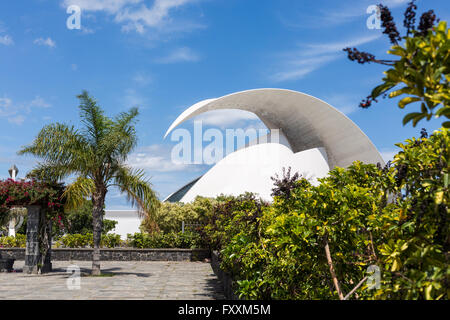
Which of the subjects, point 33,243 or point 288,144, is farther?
point 288,144

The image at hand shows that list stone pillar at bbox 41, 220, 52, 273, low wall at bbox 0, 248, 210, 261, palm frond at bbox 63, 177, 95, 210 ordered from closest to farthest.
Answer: palm frond at bbox 63, 177, 95, 210 < stone pillar at bbox 41, 220, 52, 273 < low wall at bbox 0, 248, 210, 261

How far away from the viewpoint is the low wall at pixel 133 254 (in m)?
16.8

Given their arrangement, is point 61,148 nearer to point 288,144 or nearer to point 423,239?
point 423,239

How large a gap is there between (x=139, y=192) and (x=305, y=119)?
68.8 feet

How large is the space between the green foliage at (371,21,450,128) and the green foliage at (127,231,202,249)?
15913 mm

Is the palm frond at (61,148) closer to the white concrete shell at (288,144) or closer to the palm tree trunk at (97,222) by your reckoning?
the palm tree trunk at (97,222)

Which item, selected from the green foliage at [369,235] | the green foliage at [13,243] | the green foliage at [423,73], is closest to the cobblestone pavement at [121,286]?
the green foliage at [369,235]

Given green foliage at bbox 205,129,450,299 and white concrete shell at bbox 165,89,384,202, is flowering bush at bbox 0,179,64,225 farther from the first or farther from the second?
white concrete shell at bbox 165,89,384,202

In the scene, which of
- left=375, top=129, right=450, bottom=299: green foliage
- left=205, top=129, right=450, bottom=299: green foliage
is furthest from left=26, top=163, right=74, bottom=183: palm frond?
left=375, top=129, right=450, bottom=299: green foliage

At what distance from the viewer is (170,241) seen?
1772 centimetres

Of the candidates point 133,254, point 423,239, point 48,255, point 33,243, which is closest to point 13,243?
point 133,254

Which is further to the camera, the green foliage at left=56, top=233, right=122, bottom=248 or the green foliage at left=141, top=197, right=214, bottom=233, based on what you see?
the green foliage at left=141, top=197, right=214, bottom=233

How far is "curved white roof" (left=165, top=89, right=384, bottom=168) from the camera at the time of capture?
27844 millimetres
